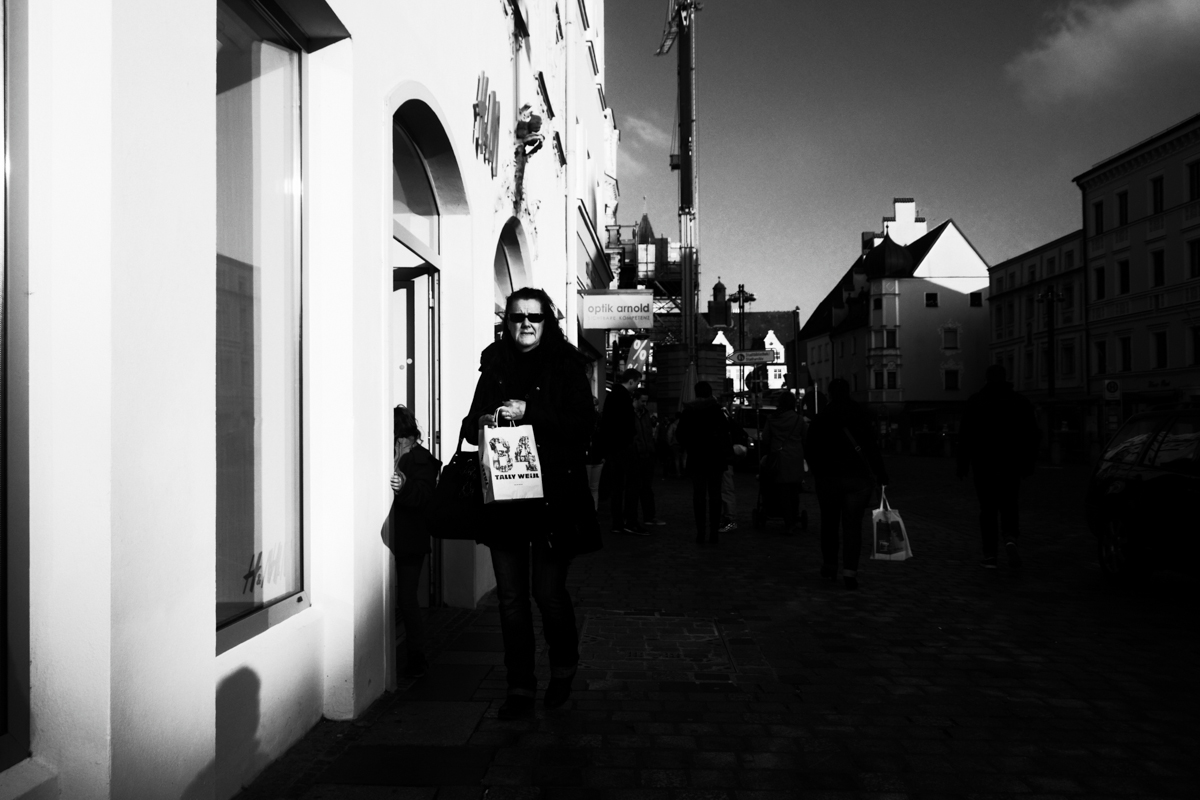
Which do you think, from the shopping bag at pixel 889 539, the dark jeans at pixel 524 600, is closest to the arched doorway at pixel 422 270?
the dark jeans at pixel 524 600

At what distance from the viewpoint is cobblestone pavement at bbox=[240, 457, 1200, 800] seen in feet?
12.2

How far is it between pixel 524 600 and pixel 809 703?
4.93 ft

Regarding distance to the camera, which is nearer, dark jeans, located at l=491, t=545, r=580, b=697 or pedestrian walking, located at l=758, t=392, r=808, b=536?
dark jeans, located at l=491, t=545, r=580, b=697

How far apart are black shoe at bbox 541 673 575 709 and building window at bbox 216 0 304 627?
4.21 ft

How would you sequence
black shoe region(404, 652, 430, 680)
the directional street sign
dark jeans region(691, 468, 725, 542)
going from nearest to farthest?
black shoe region(404, 652, 430, 680) → dark jeans region(691, 468, 725, 542) → the directional street sign

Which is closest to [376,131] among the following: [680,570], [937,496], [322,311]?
[322,311]

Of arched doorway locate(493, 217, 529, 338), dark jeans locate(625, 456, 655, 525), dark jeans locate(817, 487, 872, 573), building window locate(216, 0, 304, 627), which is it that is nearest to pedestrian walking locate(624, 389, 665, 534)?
dark jeans locate(625, 456, 655, 525)

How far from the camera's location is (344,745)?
13.4ft

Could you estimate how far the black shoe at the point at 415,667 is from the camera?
5.20 m

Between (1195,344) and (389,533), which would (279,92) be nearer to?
(389,533)

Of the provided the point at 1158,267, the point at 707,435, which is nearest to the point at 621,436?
the point at 707,435

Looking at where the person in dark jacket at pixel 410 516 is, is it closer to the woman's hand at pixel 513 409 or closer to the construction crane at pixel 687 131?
the woman's hand at pixel 513 409

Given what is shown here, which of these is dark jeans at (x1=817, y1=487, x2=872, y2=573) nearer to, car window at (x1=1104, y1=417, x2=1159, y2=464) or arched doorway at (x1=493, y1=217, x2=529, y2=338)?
car window at (x1=1104, y1=417, x2=1159, y2=464)

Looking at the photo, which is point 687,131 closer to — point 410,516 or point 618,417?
point 618,417
